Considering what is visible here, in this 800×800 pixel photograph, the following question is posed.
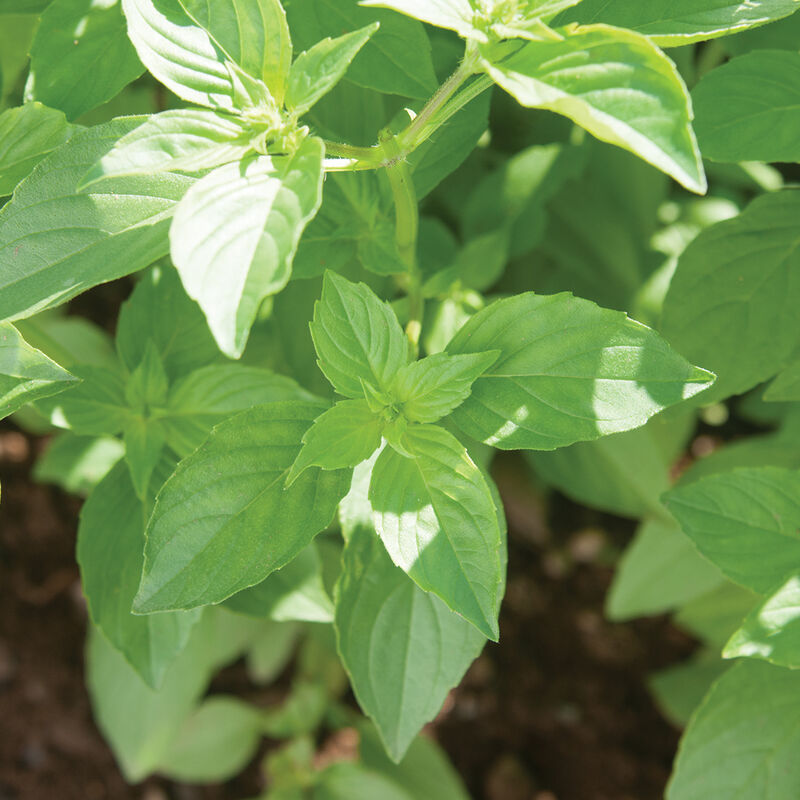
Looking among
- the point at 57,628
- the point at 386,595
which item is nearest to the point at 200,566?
the point at 386,595

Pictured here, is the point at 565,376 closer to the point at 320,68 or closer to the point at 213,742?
the point at 320,68

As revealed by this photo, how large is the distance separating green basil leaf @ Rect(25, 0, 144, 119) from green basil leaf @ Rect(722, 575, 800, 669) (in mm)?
1007

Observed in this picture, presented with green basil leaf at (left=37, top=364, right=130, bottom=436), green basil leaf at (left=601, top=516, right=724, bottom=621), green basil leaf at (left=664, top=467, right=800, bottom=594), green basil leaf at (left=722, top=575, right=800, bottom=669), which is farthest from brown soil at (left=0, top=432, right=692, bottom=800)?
green basil leaf at (left=37, top=364, right=130, bottom=436)

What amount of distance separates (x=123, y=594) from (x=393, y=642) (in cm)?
38

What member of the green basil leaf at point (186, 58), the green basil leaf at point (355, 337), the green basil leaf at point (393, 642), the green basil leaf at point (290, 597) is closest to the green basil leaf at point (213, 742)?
the green basil leaf at point (290, 597)

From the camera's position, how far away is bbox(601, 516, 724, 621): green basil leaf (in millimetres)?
1665

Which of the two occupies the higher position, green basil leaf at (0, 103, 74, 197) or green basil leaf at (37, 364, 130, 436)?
green basil leaf at (0, 103, 74, 197)

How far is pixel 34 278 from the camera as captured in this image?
84cm

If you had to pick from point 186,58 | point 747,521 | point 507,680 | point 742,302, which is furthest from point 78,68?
point 507,680

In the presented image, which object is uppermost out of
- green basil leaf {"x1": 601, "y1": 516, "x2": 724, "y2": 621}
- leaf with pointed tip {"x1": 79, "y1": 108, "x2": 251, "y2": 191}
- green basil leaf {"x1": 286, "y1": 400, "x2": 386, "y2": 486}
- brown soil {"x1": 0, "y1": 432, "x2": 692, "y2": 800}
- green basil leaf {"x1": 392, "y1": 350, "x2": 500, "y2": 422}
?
leaf with pointed tip {"x1": 79, "y1": 108, "x2": 251, "y2": 191}

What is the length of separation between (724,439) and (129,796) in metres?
1.85

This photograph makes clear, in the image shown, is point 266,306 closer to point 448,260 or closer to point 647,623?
point 448,260

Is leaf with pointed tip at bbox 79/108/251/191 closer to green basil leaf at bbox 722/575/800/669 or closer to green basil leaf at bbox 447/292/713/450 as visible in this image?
green basil leaf at bbox 447/292/713/450

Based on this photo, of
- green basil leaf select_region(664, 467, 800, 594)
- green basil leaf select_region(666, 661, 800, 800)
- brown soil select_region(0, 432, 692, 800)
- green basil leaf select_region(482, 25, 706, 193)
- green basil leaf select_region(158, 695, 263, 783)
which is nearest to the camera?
green basil leaf select_region(482, 25, 706, 193)
